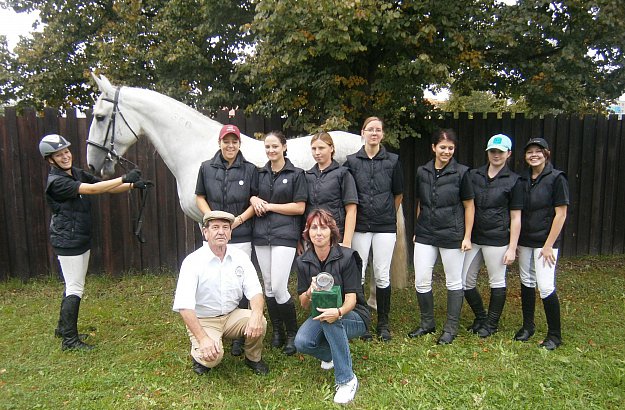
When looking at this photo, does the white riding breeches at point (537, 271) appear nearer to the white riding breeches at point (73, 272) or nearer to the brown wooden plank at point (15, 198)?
the white riding breeches at point (73, 272)

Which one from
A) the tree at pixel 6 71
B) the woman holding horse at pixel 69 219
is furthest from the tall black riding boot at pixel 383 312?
the tree at pixel 6 71

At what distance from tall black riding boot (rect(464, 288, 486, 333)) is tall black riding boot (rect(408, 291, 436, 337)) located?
0.37m

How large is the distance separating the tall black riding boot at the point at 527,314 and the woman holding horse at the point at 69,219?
352 centimetres

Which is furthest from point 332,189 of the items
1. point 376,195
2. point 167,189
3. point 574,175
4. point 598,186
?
point 598,186

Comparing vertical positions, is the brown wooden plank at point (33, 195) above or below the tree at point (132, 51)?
below


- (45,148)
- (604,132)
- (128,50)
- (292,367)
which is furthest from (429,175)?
(128,50)

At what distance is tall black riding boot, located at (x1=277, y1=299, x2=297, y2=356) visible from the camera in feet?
12.2

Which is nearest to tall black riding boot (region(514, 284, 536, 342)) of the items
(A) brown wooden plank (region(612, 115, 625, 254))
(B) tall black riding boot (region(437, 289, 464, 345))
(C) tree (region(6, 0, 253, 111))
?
(B) tall black riding boot (region(437, 289, 464, 345))

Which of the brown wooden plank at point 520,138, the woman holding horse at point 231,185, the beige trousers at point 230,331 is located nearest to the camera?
the beige trousers at point 230,331

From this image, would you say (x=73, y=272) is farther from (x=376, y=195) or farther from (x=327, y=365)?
(x=376, y=195)

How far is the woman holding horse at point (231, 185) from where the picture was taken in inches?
140

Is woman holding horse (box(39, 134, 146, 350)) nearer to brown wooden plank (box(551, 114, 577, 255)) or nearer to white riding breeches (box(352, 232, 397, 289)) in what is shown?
white riding breeches (box(352, 232, 397, 289))

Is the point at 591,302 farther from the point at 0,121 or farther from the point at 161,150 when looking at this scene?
the point at 0,121

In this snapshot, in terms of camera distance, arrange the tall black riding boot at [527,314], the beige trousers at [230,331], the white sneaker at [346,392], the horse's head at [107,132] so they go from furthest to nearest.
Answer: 1. the horse's head at [107,132]
2. the tall black riding boot at [527,314]
3. the beige trousers at [230,331]
4. the white sneaker at [346,392]
